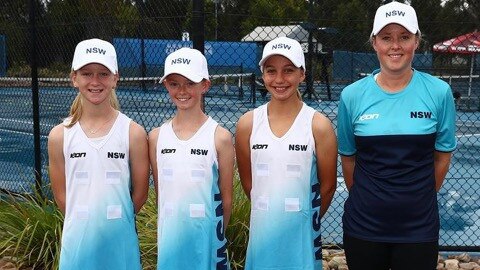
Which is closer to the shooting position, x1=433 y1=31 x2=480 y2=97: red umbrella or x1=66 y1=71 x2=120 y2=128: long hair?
x1=66 y1=71 x2=120 y2=128: long hair

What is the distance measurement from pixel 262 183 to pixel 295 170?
0.17m

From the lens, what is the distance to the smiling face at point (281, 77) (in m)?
3.32

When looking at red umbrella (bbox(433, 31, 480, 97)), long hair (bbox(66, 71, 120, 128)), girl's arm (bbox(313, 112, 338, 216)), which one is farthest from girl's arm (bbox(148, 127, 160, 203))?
red umbrella (bbox(433, 31, 480, 97))

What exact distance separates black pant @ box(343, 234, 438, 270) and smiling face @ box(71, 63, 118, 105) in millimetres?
1347

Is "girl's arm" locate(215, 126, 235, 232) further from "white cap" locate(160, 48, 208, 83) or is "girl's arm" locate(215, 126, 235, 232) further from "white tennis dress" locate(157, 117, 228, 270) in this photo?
"white cap" locate(160, 48, 208, 83)

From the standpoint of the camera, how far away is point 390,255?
10.2 ft

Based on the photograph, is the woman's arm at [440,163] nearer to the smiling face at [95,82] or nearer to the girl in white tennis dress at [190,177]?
the girl in white tennis dress at [190,177]

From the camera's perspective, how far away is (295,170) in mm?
3236

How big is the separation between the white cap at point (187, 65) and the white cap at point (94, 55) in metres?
0.28

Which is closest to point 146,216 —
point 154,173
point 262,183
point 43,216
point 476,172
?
point 43,216

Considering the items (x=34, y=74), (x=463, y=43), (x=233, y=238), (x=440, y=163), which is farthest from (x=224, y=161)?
(x=463, y=43)

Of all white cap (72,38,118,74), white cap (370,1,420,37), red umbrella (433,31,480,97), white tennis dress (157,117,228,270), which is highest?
red umbrella (433,31,480,97)

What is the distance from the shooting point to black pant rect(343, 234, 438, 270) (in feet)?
9.89

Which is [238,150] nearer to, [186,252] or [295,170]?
[295,170]
